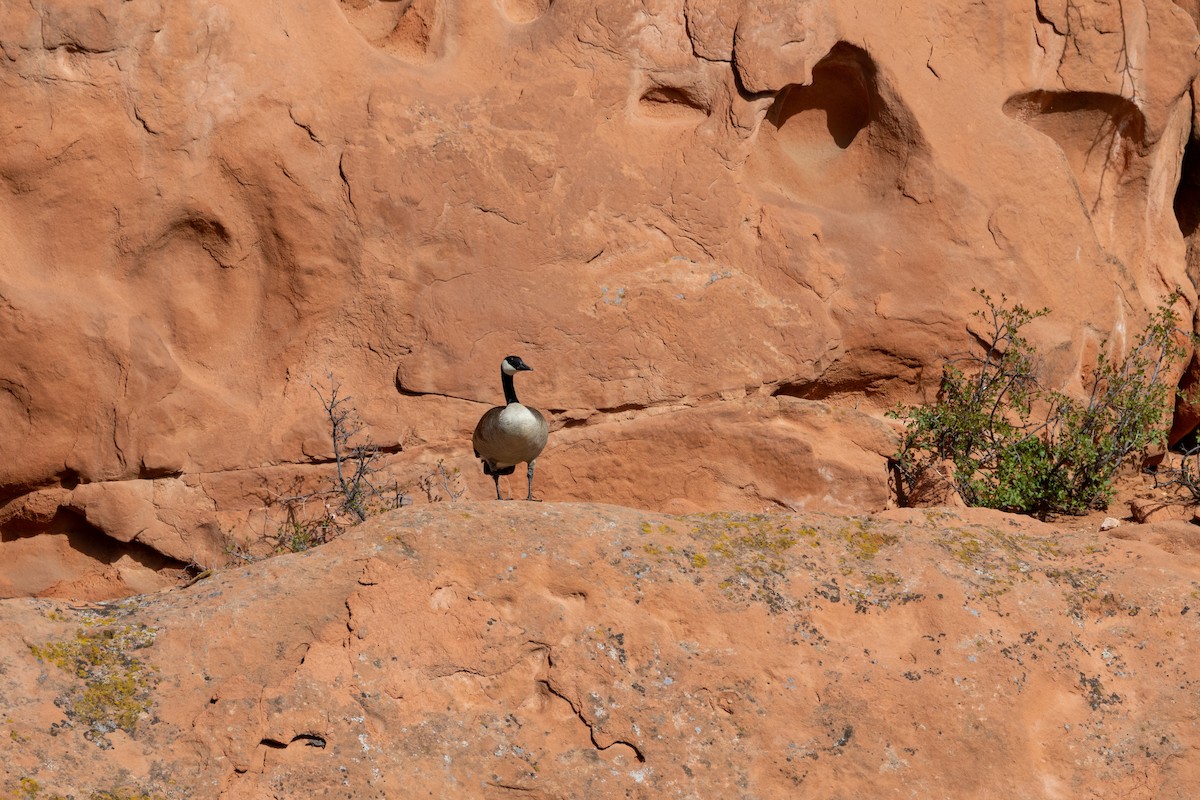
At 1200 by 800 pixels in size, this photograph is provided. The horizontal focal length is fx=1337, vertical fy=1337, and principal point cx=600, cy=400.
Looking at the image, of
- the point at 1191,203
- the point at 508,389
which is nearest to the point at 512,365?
the point at 508,389

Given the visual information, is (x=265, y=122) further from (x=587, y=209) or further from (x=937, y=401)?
(x=937, y=401)

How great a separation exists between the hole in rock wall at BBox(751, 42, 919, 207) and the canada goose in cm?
219

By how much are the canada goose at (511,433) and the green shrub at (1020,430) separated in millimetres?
2175

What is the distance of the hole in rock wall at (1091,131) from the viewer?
8289mm

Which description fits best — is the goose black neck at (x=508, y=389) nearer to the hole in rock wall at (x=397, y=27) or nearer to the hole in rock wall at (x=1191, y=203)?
the hole in rock wall at (x=397, y=27)

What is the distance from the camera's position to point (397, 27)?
23.6ft

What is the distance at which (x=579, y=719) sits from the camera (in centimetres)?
392

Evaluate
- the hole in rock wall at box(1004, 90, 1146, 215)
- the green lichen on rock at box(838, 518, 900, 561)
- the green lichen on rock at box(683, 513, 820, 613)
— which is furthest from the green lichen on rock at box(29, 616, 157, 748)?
the hole in rock wall at box(1004, 90, 1146, 215)

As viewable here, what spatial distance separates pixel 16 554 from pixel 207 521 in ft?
3.20

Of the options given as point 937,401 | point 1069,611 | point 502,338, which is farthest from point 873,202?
point 1069,611

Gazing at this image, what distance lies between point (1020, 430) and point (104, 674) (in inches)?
211

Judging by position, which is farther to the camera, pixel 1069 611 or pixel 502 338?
pixel 502 338

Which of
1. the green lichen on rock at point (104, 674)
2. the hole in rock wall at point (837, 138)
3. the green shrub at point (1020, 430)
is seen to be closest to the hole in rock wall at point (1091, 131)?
the hole in rock wall at point (837, 138)

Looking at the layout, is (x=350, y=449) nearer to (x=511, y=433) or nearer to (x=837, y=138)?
(x=511, y=433)
